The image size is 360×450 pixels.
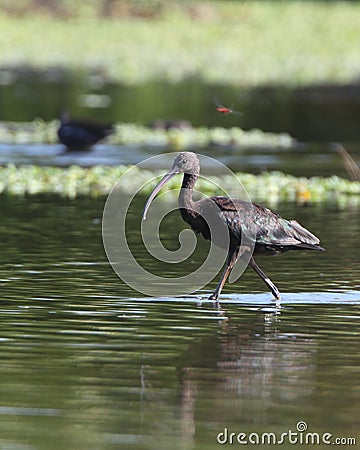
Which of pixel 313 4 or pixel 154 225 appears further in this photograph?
pixel 313 4

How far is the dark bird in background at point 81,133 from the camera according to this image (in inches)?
864

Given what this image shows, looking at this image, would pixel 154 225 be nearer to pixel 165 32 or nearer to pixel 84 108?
pixel 84 108

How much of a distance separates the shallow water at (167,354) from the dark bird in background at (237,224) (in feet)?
1.23

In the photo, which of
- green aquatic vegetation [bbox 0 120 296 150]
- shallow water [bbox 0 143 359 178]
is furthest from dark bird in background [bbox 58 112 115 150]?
green aquatic vegetation [bbox 0 120 296 150]

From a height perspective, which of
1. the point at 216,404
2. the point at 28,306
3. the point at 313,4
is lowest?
the point at 313,4

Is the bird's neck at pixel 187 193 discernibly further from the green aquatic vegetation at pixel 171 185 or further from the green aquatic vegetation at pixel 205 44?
the green aquatic vegetation at pixel 205 44

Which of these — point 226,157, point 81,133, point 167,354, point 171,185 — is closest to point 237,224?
point 167,354

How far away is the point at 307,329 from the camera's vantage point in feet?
31.9

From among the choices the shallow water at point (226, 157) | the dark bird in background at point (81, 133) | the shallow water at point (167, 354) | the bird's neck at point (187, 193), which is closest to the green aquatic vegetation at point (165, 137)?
the shallow water at point (226, 157)

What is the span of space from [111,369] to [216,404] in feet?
3.23

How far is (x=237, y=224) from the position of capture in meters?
10.6

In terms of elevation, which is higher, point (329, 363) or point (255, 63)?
point (329, 363)

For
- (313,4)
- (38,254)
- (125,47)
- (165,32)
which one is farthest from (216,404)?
(313,4)

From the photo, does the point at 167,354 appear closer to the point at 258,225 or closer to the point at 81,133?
the point at 258,225
